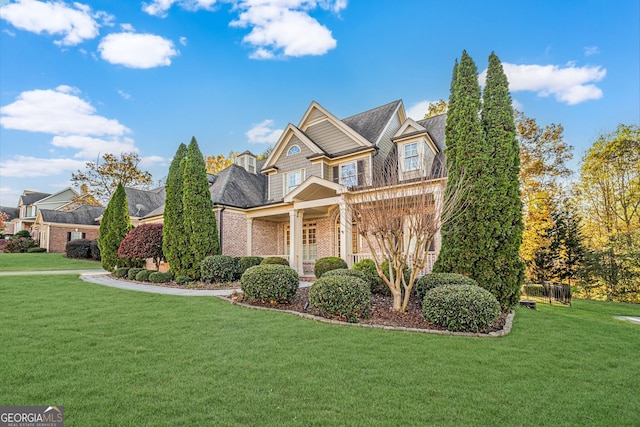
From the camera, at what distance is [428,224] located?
7273 mm

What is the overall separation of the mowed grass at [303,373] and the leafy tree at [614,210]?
12553 mm

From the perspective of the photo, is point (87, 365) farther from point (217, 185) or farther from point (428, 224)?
point (217, 185)

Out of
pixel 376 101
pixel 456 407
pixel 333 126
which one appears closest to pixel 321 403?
pixel 456 407

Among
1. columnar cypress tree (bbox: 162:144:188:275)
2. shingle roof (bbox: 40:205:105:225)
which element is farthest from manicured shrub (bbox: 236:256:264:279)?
shingle roof (bbox: 40:205:105:225)

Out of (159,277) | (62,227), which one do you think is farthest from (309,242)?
(62,227)

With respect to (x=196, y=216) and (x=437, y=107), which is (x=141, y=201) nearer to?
(x=196, y=216)

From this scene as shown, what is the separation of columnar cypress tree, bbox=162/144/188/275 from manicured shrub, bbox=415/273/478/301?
10.1 metres

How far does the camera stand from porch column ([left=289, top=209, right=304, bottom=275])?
14992 mm

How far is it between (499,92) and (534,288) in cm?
984

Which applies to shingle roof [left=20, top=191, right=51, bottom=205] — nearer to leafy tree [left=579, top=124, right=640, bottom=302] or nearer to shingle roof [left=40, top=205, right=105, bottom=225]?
shingle roof [left=40, top=205, right=105, bottom=225]

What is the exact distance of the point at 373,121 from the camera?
16.8m

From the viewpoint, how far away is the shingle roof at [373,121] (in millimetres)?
15752

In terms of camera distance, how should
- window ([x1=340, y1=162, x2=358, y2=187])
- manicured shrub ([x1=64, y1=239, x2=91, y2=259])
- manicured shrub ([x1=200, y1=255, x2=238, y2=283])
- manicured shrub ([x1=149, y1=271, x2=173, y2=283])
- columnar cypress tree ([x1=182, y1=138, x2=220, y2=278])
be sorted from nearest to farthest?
manicured shrub ([x1=200, y1=255, x2=238, y2=283])
manicured shrub ([x1=149, y1=271, x2=173, y2=283])
columnar cypress tree ([x1=182, y1=138, x2=220, y2=278])
window ([x1=340, y1=162, x2=358, y2=187])
manicured shrub ([x1=64, y1=239, x2=91, y2=259])

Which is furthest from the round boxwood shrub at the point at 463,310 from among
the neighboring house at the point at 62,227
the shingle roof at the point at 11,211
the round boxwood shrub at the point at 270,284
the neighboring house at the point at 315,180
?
the shingle roof at the point at 11,211
